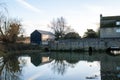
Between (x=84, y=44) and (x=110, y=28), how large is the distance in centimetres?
716

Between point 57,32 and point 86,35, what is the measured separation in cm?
1135

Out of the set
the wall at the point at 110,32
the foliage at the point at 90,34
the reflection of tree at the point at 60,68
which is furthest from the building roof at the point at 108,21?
the reflection of tree at the point at 60,68

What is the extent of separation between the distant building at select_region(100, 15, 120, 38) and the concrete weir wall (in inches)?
124

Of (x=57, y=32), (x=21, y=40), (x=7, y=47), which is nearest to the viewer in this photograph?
(x=7, y=47)

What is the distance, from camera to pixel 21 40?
2596 inches

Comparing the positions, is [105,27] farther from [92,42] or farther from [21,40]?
[21,40]

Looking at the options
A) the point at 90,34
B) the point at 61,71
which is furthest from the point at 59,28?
the point at 61,71

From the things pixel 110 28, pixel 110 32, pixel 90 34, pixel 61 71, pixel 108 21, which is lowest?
pixel 61 71

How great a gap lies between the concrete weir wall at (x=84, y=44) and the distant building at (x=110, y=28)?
316 cm

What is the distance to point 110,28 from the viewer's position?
60406 millimetres

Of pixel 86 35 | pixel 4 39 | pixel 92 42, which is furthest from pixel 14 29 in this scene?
pixel 86 35

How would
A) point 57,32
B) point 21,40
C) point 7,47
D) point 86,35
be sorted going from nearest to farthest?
point 7,47
point 21,40
point 86,35
point 57,32

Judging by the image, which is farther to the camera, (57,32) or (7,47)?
(57,32)

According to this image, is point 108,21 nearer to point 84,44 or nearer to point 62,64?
point 84,44
